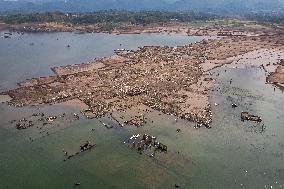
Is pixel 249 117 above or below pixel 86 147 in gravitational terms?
above

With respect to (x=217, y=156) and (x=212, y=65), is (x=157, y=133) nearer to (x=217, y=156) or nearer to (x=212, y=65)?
(x=217, y=156)

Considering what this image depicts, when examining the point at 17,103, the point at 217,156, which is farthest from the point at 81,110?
the point at 217,156

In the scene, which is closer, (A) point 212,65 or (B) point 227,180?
(B) point 227,180

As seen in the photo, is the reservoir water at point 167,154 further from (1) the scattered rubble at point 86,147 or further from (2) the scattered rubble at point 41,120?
(2) the scattered rubble at point 41,120

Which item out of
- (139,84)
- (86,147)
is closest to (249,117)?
(139,84)

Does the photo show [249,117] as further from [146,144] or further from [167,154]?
[146,144]

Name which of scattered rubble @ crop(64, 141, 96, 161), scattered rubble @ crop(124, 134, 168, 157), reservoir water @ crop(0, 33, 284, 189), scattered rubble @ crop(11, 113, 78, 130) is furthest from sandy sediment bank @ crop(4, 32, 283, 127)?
scattered rubble @ crop(64, 141, 96, 161)
